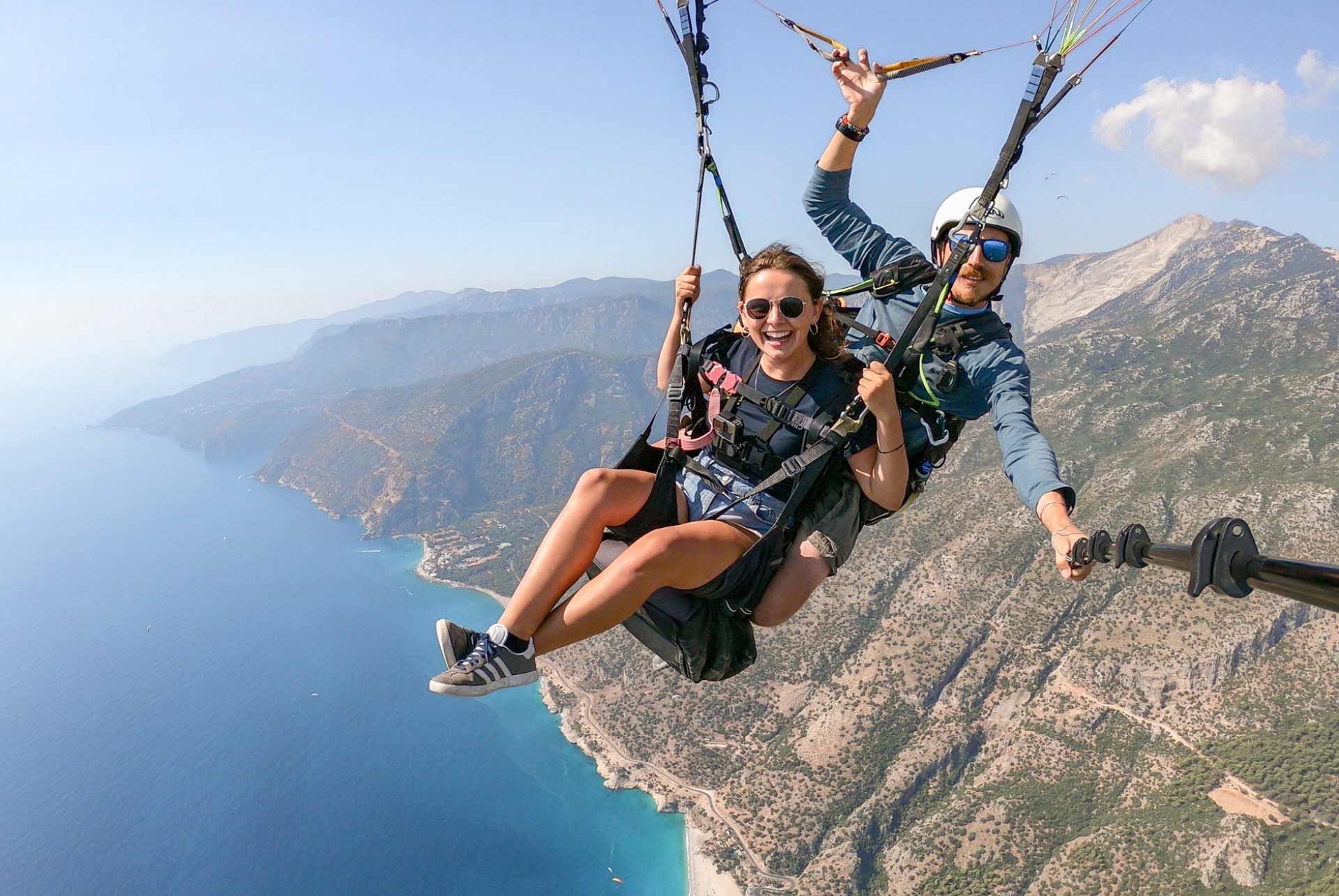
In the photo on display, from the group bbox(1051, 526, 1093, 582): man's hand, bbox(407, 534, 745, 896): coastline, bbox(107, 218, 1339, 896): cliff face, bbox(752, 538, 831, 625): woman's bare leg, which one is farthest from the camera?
bbox(407, 534, 745, 896): coastline

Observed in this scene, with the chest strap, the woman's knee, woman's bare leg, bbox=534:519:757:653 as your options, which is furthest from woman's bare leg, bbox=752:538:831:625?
the woman's knee

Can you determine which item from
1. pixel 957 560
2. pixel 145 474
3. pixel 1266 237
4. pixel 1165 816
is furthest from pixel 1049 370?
pixel 145 474

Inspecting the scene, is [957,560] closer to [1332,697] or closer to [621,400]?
[1332,697]

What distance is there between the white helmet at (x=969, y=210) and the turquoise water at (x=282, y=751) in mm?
51825

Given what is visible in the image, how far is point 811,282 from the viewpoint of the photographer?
4.02 metres

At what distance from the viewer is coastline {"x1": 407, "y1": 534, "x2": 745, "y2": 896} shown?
44.7m

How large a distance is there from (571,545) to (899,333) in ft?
8.37

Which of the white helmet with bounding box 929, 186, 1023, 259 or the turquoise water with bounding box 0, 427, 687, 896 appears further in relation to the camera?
the turquoise water with bounding box 0, 427, 687, 896

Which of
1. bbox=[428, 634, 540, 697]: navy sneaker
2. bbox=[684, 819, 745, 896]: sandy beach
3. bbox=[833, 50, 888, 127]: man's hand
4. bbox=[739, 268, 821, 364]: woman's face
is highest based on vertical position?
bbox=[833, 50, 888, 127]: man's hand

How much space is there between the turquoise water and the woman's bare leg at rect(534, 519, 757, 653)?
51110 mm

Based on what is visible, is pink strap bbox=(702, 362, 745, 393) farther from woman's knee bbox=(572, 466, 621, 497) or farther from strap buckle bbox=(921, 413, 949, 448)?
strap buckle bbox=(921, 413, 949, 448)

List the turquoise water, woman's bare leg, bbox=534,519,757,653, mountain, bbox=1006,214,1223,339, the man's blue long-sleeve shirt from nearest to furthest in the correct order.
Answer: the man's blue long-sleeve shirt, woman's bare leg, bbox=534,519,757,653, the turquoise water, mountain, bbox=1006,214,1223,339

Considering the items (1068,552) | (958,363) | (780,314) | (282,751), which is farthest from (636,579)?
(282,751)

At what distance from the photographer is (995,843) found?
127 feet
